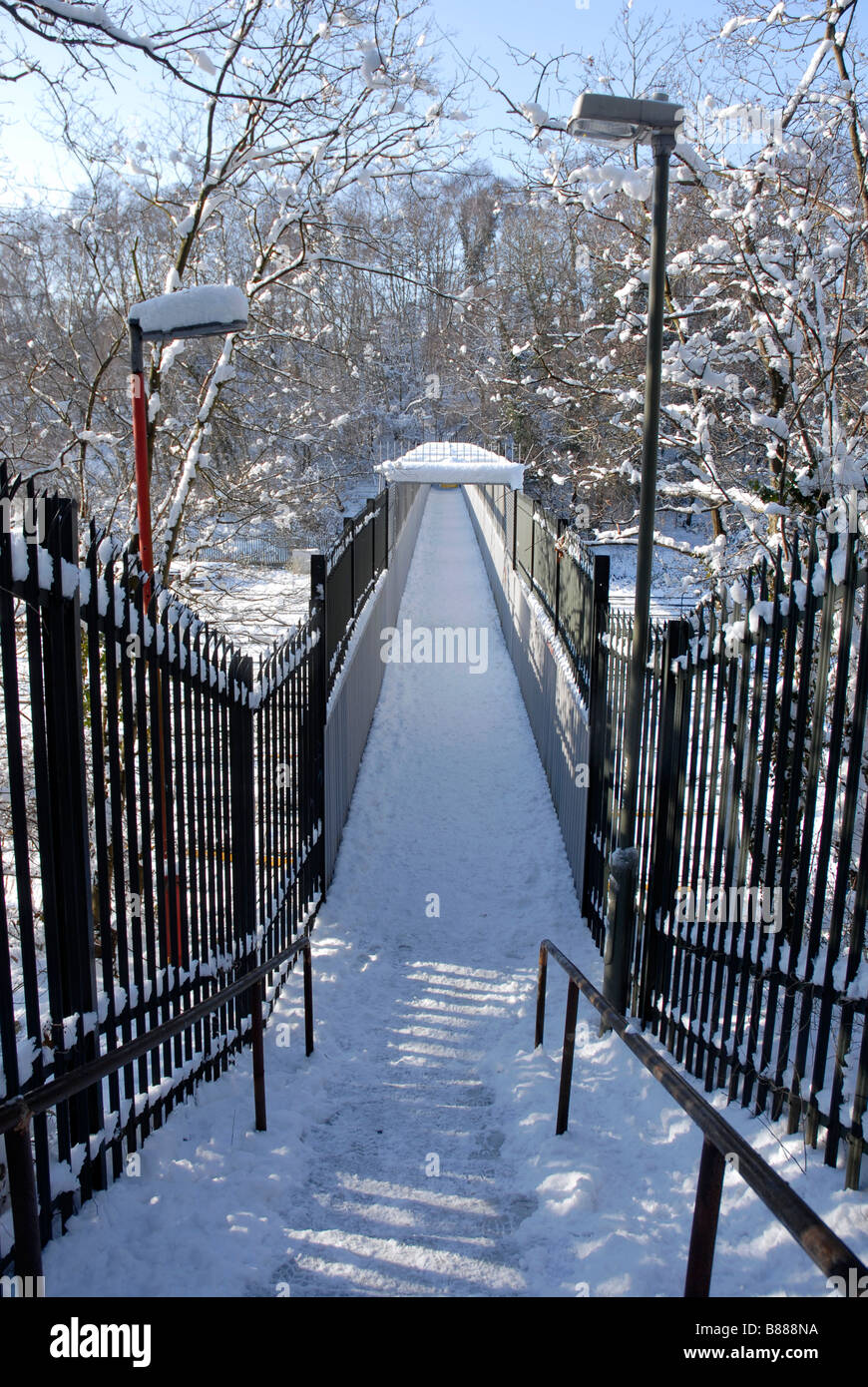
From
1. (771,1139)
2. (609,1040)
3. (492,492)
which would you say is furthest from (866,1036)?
(492,492)

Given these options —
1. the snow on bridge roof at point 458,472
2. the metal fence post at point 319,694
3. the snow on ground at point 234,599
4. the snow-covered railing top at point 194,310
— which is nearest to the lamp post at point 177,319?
the snow-covered railing top at point 194,310

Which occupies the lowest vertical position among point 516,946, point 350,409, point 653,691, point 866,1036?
point 516,946

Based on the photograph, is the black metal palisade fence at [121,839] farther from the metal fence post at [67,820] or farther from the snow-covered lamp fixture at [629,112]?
the snow-covered lamp fixture at [629,112]

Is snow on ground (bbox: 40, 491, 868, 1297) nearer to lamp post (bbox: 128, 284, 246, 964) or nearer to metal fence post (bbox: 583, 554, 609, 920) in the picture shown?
metal fence post (bbox: 583, 554, 609, 920)

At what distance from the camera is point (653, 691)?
5277mm

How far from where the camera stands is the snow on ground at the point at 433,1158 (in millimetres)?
3027

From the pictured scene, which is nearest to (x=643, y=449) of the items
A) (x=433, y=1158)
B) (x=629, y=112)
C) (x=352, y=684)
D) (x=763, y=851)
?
(x=629, y=112)

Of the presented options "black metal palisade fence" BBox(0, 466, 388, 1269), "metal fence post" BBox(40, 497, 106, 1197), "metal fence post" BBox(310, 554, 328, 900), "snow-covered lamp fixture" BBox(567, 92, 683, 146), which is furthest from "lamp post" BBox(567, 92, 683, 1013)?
"metal fence post" BBox(40, 497, 106, 1197)

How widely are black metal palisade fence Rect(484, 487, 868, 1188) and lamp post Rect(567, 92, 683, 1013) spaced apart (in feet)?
0.37

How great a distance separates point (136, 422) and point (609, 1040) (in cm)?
434

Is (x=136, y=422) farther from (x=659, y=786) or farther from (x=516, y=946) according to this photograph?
(x=516, y=946)

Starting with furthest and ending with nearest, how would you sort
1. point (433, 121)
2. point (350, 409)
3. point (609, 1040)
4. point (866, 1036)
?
1. point (350, 409)
2. point (433, 121)
3. point (609, 1040)
4. point (866, 1036)

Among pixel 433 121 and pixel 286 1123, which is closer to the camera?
pixel 286 1123

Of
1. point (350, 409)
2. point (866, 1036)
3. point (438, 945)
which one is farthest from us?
point (350, 409)
